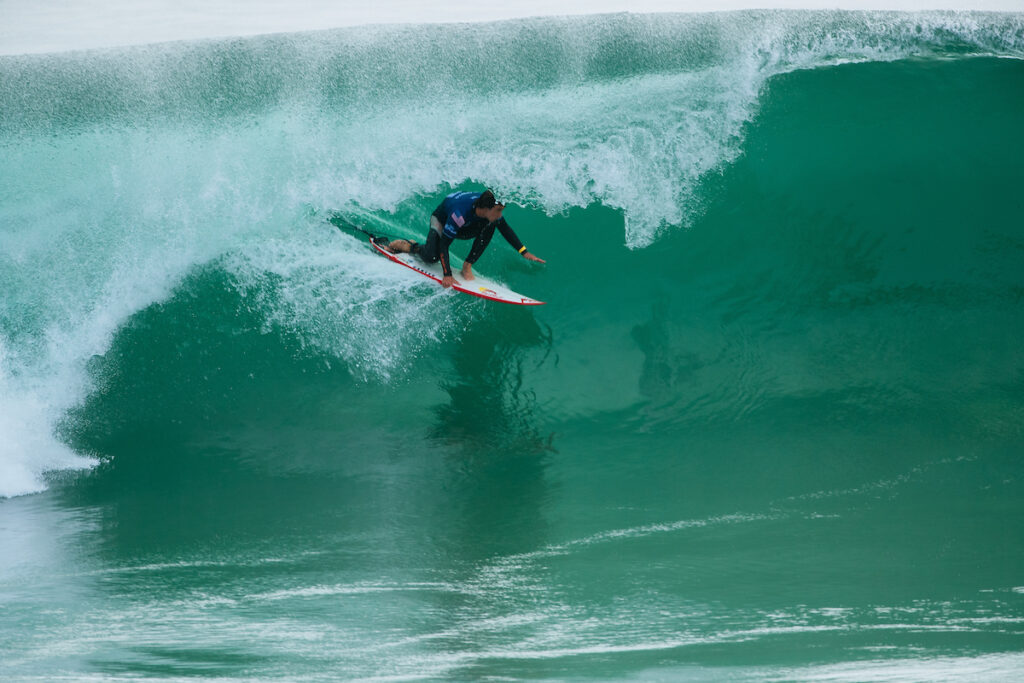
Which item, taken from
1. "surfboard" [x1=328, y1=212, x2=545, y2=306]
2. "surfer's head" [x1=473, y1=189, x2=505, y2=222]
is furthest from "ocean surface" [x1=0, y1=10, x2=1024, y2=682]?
"surfer's head" [x1=473, y1=189, x2=505, y2=222]

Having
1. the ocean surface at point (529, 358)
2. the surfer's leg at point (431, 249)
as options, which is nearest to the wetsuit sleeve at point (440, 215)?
the surfer's leg at point (431, 249)

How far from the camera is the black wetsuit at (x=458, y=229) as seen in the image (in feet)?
19.4

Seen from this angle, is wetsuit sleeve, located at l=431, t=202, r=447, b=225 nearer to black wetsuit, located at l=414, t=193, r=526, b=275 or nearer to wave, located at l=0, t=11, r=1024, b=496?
black wetsuit, located at l=414, t=193, r=526, b=275

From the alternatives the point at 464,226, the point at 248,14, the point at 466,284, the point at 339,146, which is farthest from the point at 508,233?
the point at 248,14

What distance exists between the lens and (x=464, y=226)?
599cm

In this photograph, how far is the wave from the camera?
690 centimetres

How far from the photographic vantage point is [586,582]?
15.5 ft

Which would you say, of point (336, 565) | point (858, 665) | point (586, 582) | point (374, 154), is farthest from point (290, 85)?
point (858, 665)

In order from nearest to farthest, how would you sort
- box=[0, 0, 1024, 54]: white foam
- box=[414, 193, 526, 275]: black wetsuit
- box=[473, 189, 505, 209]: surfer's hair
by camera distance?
box=[473, 189, 505, 209]: surfer's hair, box=[414, 193, 526, 275]: black wetsuit, box=[0, 0, 1024, 54]: white foam

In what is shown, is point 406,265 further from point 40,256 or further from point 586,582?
point 40,256

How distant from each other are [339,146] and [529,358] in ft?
9.17

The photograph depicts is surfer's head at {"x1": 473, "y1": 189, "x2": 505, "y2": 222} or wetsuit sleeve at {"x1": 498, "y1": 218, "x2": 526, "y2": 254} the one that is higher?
surfer's head at {"x1": 473, "y1": 189, "x2": 505, "y2": 222}

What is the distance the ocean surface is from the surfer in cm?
58

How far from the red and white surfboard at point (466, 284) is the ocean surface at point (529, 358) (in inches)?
9.3
